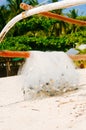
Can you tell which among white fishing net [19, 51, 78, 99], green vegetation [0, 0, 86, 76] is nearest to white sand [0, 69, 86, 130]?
white fishing net [19, 51, 78, 99]

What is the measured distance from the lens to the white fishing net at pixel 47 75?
5.84m

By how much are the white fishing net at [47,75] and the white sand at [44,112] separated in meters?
0.23

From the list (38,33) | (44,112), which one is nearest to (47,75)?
(44,112)

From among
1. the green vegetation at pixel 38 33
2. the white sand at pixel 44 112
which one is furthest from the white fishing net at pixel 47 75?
the green vegetation at pixel 38 33

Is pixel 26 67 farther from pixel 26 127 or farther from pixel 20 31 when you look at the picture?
pixel 20 31

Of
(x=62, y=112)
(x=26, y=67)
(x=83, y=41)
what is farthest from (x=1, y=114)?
(x=83, y=41)

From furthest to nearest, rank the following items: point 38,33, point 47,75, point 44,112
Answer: point 38,33
point 47,75
point 44,112

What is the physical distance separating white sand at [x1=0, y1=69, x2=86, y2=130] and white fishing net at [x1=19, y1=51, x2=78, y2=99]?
0.74 feet

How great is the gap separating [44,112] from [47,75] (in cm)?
157

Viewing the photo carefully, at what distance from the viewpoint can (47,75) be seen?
19.7 ft

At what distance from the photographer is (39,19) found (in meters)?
28.3

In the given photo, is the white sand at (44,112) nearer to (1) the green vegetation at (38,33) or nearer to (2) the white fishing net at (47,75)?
(2) the white fishing net at (47,75)

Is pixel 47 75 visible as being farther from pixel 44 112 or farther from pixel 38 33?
pixel 38 33

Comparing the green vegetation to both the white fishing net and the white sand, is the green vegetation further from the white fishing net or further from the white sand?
the white sand
